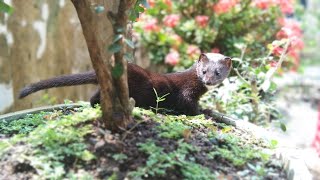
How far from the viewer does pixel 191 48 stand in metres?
6.00

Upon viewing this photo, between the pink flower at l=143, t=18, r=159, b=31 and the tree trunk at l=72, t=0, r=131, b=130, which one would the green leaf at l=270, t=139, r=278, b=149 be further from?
the pink flower at l=143, t=18, r=159, b=31

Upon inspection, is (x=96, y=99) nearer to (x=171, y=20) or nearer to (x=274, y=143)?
(x=274, y=143)

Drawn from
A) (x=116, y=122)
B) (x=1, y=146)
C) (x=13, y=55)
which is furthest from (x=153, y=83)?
(x=13, y=55)

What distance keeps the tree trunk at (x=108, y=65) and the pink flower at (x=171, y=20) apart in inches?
151

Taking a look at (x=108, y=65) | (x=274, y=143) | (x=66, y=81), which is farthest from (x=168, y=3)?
(x=108, y=65)

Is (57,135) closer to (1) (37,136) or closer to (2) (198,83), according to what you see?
(1) (37,136)

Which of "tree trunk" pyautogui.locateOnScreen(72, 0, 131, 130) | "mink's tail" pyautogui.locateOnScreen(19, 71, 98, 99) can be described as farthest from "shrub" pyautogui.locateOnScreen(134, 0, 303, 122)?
"tree trunk" pyautogui.locateOnScreen(72, 0, 131, 130)

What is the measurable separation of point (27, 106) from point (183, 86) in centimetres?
176

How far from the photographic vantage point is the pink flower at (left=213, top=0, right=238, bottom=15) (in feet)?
19.3

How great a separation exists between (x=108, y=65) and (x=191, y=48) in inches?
148

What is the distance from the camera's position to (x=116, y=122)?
233 cm

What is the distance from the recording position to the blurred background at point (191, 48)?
4387mm

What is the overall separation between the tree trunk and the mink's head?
1332 mm

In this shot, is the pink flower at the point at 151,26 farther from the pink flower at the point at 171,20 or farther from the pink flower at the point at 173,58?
the pink flower at the point at 173,58
